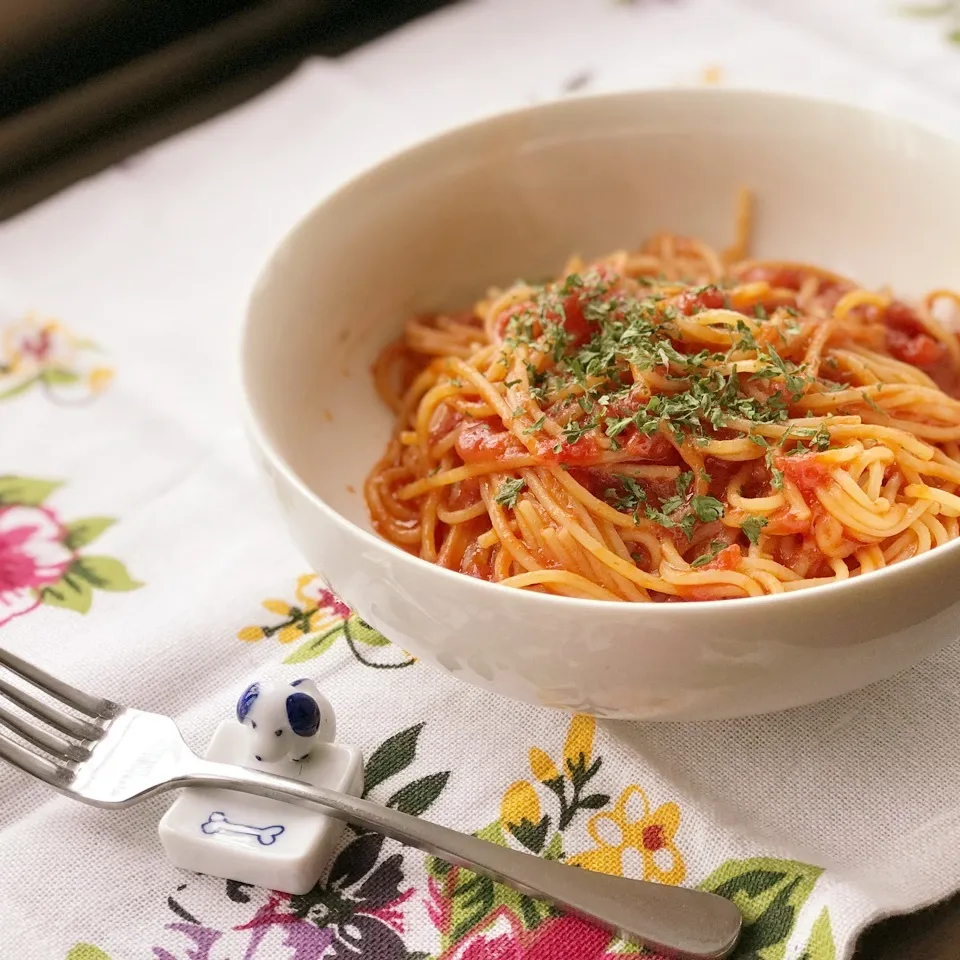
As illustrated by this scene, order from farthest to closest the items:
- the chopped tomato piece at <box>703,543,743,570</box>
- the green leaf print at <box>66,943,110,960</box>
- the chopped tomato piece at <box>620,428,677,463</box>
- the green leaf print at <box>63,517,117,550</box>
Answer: the green leaf print at <box>63,517,117,550</box>, the chopped tomato piece at <box>620,428,677,463</box>, the chopped tomato piece at <box>703,543,743,570</box>, the green leaf print at <box>66,943,110,960</box>

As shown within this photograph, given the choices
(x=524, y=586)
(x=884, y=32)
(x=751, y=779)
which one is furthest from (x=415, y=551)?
(x=884, y=32)

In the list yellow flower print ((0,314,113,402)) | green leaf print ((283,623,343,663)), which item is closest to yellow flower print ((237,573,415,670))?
green leaf print ((283,623,343,663))

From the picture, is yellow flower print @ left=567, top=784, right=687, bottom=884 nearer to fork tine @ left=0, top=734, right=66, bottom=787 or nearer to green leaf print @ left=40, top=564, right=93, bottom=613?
fork tine @ left=0, top=734, right=66, bottom=787

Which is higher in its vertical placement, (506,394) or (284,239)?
(284,239)

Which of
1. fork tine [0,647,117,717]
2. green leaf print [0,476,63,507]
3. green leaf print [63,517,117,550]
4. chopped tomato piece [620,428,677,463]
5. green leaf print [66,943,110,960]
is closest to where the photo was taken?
green leaf print [66,943,110,960]

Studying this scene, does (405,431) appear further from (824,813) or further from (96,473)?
(824,813)

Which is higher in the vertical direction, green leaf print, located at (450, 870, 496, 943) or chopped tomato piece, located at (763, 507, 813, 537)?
chopped tomato piece, located at (763, 507, 813, 537)

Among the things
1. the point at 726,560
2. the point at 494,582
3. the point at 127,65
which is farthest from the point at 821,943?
the point at 127,65
